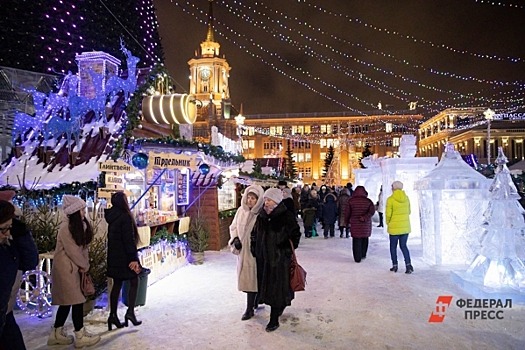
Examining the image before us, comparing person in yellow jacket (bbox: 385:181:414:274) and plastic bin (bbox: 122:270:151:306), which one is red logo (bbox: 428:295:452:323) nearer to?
person in yellow jacket (bbox: 385:181:414:274)

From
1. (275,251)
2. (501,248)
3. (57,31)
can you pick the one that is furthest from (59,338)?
(57,31)

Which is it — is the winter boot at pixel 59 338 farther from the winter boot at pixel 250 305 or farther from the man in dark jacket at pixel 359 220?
the man in dark jacket at pixel 359 220

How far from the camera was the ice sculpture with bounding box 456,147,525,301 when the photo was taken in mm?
5691

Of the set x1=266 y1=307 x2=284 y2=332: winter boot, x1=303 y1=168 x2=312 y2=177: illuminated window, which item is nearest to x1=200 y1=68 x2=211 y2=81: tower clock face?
x1=303 y1=168 x2=312 y2=177: illuminated window

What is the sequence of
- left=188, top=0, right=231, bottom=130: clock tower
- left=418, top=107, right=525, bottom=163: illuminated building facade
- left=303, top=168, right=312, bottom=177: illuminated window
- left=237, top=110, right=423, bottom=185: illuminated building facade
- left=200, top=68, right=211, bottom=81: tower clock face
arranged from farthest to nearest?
left=303, top=168, right=312, bottom=177: illuminated window, left=237, top=110, right=423, bottom=185: illuminated building facade, left=200, top=68, right=211, bottom=81: tower clock face, left=188, top=0, right=231, bottom=130: clock tower, left=418, top=107, right=525, bottom=163: illuminated building facade

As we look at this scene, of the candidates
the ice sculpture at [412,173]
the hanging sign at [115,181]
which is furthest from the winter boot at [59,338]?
the ice sculpture at [412,173]

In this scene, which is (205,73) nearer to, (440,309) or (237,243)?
(237,243)

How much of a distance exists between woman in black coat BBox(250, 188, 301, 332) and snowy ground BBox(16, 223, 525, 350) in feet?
1.18

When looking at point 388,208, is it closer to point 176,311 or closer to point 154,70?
point 176,311

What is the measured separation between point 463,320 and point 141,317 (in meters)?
3.86

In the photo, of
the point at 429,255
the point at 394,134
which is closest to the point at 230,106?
the point at 394,134


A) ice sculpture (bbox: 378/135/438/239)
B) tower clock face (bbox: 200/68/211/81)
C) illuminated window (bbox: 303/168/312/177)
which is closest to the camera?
ice sculpture (bbox: 378/135/438/239)

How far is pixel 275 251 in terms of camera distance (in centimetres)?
462

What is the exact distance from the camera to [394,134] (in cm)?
7162
